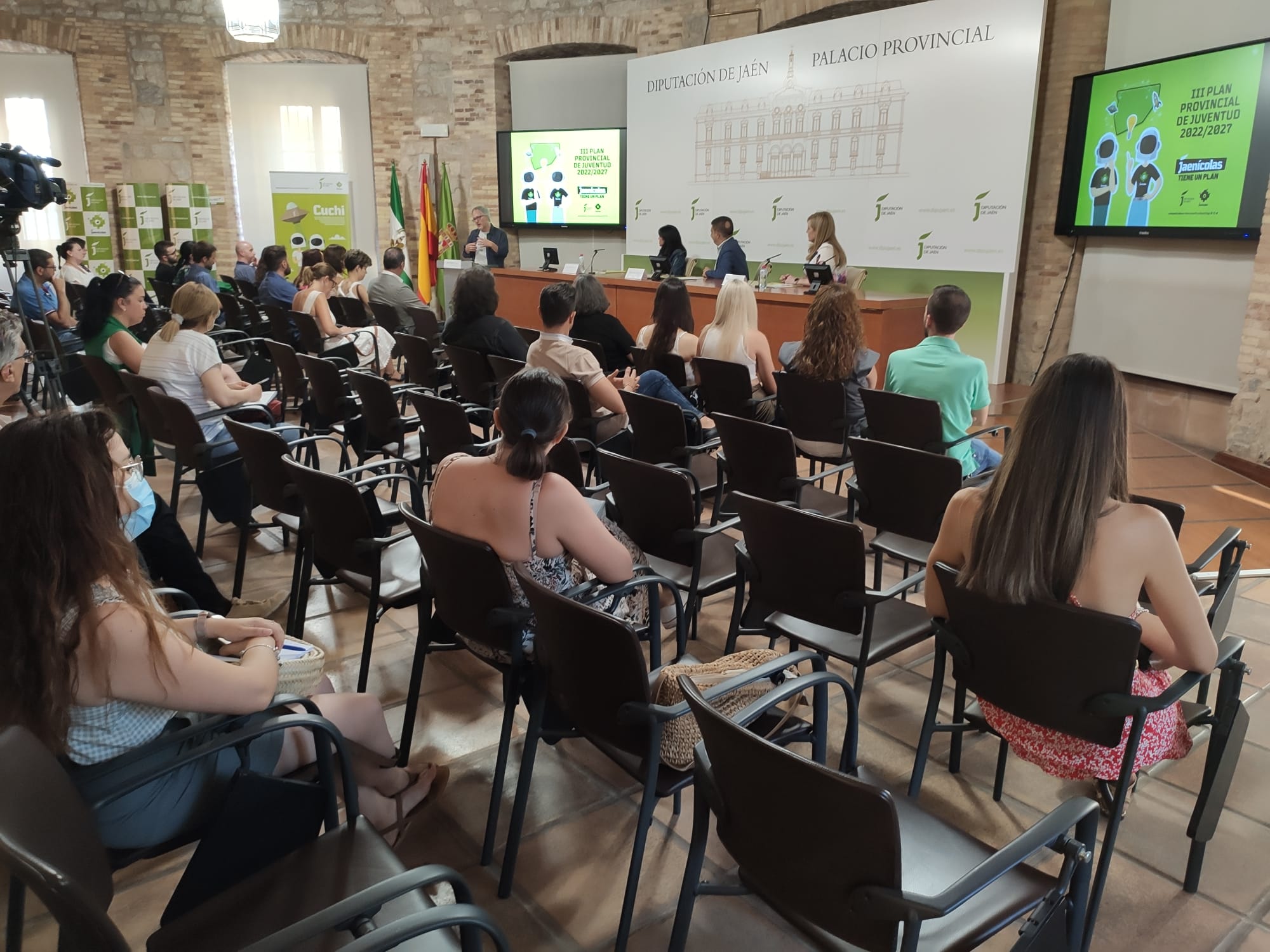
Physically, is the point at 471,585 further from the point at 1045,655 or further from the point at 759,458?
the point at 759,458

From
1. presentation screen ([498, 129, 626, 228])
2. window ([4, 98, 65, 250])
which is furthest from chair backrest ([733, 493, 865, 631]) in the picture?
window ([4, 98, 65, 250])

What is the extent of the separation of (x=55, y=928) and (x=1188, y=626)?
7.96 feet

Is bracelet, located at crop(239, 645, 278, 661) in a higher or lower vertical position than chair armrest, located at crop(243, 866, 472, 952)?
higher

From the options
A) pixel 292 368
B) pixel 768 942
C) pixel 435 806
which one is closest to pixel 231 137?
pixel 292 368

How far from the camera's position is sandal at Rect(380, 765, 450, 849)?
2.06m

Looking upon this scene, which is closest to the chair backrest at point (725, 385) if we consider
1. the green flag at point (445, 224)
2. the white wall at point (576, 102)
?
the white wall at point (576, 102)

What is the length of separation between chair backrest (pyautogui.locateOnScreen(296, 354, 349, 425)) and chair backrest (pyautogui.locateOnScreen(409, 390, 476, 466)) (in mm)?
806

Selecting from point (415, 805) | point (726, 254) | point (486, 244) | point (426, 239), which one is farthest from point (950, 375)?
point (426, 239)

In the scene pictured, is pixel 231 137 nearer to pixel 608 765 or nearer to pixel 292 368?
pixel 292 368

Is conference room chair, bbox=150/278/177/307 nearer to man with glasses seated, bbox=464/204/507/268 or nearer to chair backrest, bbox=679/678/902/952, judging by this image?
man with glasses seated, bbox=464/204/507/268

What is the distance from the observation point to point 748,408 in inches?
176

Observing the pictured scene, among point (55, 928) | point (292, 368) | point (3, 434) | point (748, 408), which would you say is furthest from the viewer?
point (292, 368)

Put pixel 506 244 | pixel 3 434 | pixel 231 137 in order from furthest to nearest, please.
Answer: pixel 231 137 → pixel 506 244 → pixel 3 434

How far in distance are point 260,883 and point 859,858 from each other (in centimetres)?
94
